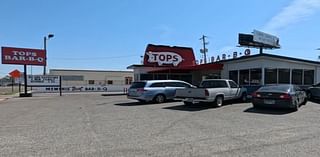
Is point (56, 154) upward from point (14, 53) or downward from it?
downward

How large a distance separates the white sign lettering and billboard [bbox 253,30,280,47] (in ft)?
42.3

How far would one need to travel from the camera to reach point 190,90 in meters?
16.5

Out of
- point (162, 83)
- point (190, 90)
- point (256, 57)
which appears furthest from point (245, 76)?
point (190, 90)

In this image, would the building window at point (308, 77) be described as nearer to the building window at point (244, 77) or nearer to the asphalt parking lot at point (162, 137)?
the building window at point (244, 77)

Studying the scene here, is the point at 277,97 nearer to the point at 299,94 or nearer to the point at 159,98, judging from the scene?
the point at 299,94

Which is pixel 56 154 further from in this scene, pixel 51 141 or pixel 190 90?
pixel 190 90

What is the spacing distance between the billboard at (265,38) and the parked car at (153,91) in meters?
26.6

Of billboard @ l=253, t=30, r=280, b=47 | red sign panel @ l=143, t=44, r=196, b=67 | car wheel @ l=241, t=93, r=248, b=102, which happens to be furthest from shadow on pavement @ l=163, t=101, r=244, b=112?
billboard @ l=253, t=30, r=280, b=47

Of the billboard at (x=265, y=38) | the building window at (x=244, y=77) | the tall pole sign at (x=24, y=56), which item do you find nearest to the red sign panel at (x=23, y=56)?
the tall pole sign at (x=24, y=56)

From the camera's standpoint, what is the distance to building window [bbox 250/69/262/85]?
23.9 meters

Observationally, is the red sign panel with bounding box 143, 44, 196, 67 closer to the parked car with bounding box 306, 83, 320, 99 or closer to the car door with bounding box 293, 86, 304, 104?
the parked car with bounding box 306, 83, 320, 99

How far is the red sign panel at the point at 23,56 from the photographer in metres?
→ 29.2

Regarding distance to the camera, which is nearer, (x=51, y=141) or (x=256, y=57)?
(x=51, y=141)

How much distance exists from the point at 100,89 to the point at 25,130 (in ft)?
99.6
